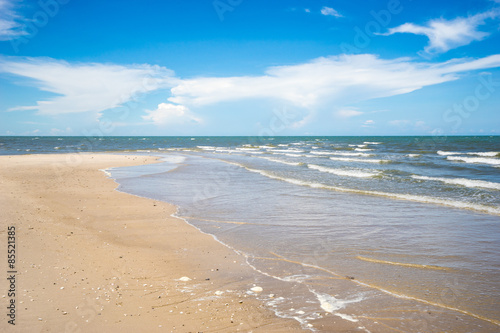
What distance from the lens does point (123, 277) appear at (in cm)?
524

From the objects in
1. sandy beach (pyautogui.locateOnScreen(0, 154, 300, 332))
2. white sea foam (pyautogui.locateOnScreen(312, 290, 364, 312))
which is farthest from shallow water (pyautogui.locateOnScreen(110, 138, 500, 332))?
sandy beach (pyautogui.locateOnScreen(0, 154, 300, 332))

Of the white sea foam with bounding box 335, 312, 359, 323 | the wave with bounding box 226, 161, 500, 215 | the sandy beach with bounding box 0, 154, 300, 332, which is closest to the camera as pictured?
the sandy beach with bounding box 0, 154, 300, 332

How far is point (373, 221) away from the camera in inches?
372

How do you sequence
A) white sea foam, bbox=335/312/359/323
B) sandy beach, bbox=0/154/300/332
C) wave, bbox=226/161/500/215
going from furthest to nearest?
wave, bbox=226/161/500/215, white sea foam, bbox=335/312/359/323, sandy beach, bbox=0/154/300/332

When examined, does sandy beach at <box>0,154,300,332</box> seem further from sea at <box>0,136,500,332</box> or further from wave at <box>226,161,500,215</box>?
wave at <box>226,161,500,215</box>

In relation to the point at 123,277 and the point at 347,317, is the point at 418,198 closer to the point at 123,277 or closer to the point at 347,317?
the point at 347,317

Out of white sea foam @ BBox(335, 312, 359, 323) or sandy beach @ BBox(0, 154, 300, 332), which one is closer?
sandy beach @ BBox(0, 154, 300, 332)

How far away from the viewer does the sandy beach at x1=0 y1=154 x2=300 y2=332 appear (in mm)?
3992

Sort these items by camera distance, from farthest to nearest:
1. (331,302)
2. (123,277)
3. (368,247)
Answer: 1. (368,247)
2. (123,277)
3. (331,302)

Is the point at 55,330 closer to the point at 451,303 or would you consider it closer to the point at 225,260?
the point at 225,260

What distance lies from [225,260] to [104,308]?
2548 millimetres

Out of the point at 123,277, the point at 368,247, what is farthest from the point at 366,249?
the point at 123,277

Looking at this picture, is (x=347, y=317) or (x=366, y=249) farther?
(x=366, y=249)

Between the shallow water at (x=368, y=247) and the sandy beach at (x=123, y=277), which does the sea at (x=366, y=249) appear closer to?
the shallow water at (x=368, y=247)
